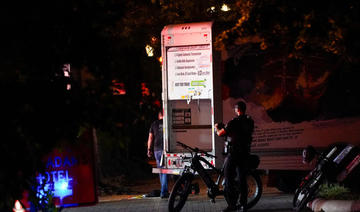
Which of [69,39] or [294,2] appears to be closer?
[69,39]

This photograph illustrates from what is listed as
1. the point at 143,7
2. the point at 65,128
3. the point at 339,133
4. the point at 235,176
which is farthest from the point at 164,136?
the point at 65,128

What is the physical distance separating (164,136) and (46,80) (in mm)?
7341

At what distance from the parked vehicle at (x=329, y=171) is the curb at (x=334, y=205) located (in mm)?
170

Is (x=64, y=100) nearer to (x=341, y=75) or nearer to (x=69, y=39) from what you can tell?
(x=69, y=39)

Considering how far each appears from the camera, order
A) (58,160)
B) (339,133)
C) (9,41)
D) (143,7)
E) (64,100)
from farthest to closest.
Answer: (143,7), (339,133), (58,160), (64,100), (9,41)

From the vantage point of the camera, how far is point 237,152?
1132 centimetres

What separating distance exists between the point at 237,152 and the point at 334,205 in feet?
5.86

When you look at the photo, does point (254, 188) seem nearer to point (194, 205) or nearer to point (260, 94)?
point (194, 205)

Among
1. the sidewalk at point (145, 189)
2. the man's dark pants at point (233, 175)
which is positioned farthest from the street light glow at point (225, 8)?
the man's dark pants at point (233, 175)

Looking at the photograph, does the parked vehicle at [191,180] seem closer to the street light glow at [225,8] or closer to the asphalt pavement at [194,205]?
the asphalt pavement at [194,205]

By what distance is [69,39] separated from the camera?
6.62 meters

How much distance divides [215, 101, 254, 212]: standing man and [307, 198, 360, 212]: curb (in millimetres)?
1186

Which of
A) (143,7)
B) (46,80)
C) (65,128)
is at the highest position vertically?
(143,7)

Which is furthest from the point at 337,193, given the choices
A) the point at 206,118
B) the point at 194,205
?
the point at 206,118
